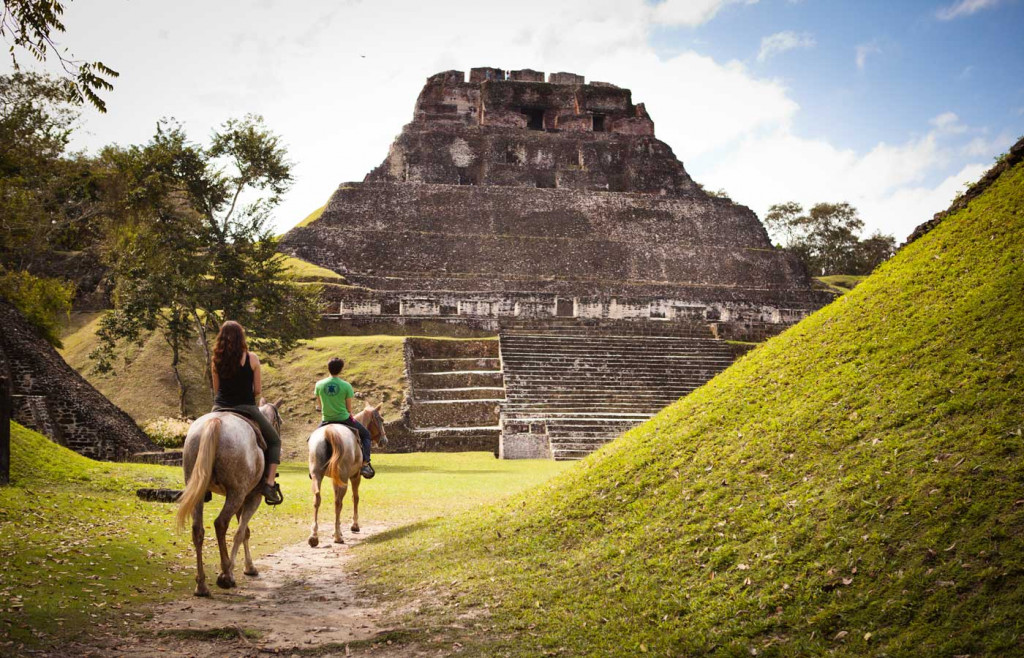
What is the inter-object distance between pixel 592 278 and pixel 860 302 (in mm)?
26006

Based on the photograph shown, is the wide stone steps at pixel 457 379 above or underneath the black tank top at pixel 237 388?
above

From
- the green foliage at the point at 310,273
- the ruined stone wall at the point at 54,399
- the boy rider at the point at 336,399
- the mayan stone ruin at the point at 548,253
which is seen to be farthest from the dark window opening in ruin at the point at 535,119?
the boy rider at the point at 336,399

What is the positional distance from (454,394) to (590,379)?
158 inches

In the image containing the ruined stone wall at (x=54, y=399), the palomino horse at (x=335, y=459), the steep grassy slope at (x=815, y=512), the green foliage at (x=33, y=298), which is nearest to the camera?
the steep grassy slope at (x=815, y=512)

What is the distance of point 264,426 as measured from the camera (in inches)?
267

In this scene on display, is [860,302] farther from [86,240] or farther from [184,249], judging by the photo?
[86,240]

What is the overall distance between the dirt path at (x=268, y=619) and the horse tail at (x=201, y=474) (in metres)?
0.67

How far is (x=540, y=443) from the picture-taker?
63.7 feet

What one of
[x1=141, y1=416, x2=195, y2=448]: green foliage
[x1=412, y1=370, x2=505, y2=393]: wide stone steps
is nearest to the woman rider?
[x1=141, y1=416, x2=195, y2=448]: green foliage

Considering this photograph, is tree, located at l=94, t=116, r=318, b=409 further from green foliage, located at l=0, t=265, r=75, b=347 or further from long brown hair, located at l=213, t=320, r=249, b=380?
long brown hair, located at l=213, t=320, r=249, b=380

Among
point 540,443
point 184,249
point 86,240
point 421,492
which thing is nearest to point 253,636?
point 421,492

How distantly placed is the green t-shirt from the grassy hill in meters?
10.6

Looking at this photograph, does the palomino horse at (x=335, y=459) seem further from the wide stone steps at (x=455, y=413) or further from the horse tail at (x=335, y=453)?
the wide stone steps at (x=455, y=413)

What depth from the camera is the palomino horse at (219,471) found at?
6.09m
